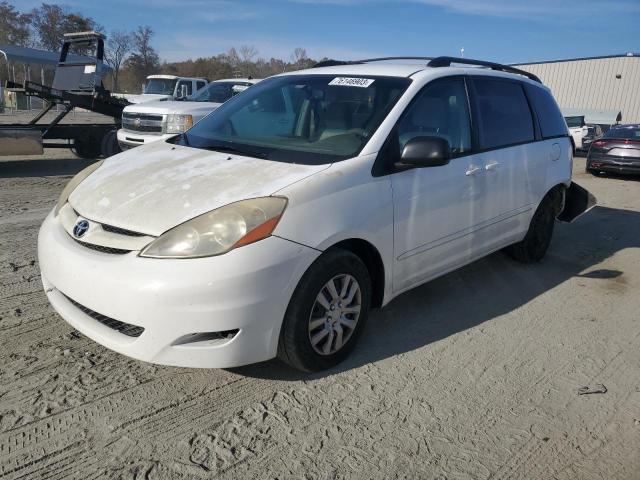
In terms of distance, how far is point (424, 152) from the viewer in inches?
126

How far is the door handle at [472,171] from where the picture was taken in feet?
12.7

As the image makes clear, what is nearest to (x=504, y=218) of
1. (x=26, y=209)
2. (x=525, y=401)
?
(x=525, y=401)

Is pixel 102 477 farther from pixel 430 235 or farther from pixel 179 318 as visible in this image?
pixel 430 235

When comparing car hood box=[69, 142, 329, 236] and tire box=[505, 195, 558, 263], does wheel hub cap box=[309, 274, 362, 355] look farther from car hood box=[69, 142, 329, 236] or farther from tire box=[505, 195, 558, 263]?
tire box=[505, 195, 558, 263]

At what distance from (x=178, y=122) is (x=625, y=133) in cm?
1043

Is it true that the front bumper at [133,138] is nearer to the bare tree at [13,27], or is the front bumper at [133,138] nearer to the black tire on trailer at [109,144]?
the black tire on trailer at [109,144]

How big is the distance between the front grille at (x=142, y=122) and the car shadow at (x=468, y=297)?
6.39 meters

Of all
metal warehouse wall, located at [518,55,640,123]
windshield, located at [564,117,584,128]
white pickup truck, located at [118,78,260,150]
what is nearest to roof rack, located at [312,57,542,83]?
white pickup truck, located at [118,78,260,150]

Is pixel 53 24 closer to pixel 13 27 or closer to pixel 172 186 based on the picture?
pixel 13 27

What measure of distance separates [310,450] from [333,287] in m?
0.88

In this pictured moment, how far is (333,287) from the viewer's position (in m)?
2.98

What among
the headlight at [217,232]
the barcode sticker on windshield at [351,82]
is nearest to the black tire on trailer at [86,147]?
the barcode sticker on windshield at [351,82]

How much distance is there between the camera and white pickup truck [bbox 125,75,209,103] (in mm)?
16438

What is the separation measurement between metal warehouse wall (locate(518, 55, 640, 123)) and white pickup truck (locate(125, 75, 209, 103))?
2782 centimetres
